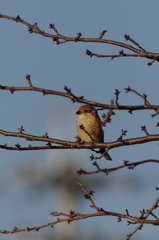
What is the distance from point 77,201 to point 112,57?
22.6m

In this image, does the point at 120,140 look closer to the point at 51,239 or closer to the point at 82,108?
the point at 82,108

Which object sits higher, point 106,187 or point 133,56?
point 106,187

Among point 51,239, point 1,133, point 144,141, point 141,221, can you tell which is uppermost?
point 51,239

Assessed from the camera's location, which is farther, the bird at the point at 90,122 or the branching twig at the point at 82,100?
the bird at the point at 90,122

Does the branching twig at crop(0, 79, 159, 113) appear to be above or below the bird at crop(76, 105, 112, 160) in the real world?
below

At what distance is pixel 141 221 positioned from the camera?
5090mm

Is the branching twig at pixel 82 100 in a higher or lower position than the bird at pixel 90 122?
lower

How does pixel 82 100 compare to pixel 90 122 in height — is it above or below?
below

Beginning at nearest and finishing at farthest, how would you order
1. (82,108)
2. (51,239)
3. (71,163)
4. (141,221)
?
(141,221) → (82,108) → (51,239) → (71,163)

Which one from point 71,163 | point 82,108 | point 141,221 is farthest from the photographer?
point 71,163

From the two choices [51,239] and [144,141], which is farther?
[51,239]

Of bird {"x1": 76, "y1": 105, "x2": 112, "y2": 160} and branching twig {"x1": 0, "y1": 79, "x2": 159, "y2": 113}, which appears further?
bird {"x1": 76, "y1": 105, "x2": 112, "y2": 160}

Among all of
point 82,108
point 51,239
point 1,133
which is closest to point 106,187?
point 51,239

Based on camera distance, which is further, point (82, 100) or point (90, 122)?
point (90, 122)
